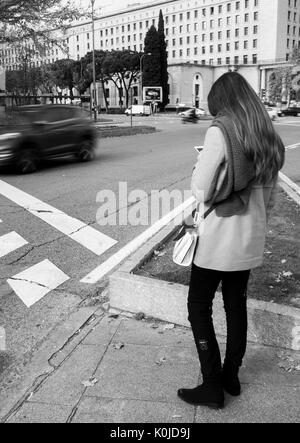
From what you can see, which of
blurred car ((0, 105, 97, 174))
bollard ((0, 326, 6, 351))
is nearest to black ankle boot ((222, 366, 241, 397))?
bollard ((0, 326, 6, 351))

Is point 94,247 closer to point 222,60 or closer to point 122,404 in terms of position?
point 122,404

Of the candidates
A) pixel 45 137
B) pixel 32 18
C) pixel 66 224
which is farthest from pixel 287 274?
pixel 32 18

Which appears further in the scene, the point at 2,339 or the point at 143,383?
the point at 2,339

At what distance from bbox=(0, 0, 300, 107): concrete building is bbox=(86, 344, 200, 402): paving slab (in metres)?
106

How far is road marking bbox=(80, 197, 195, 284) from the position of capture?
5064 millimetres

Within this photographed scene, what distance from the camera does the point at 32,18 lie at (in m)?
24.6

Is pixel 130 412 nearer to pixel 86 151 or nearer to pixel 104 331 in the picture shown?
pixel 104 331

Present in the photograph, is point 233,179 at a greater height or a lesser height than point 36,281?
greater

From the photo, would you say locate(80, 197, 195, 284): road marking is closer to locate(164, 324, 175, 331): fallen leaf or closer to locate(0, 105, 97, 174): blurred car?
locate(164, 324, 175, 331): fallen leaf

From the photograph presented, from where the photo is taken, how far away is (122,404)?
9.16 ft

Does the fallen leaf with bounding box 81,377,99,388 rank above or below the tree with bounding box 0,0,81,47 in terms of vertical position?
below

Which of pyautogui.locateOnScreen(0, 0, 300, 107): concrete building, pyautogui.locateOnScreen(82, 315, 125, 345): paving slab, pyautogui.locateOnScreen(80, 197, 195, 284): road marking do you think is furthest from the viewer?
pyautogui.locateOnScreen(0, 0, 300, 107): concrete building

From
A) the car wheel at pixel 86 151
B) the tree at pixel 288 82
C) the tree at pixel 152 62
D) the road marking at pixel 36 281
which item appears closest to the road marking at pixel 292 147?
the car wheel at pixel 86 151

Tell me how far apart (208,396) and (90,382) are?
29.8 inches
